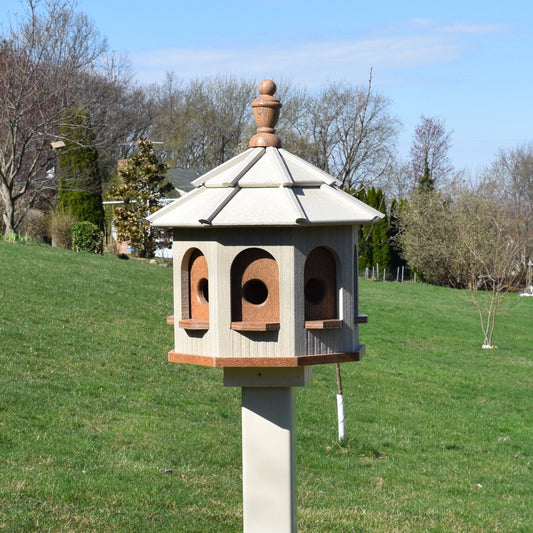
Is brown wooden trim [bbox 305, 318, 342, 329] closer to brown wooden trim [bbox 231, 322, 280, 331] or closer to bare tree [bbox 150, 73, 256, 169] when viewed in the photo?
brown wooden trim [bbox 231, 322, 280, 331]

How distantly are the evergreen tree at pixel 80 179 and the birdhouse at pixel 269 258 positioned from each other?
23801 mm

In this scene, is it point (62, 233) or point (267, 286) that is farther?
point (62, 233)

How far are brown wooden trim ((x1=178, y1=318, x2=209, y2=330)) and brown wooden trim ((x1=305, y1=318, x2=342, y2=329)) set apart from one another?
0.44 metres

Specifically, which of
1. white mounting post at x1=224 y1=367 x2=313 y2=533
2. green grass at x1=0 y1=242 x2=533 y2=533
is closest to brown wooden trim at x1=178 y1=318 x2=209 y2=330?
white mounting post at x1=224 y1=367 x2=313 y2=533

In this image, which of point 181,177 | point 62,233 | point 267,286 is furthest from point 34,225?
point 267,286

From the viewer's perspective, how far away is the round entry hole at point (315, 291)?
349 centimetres

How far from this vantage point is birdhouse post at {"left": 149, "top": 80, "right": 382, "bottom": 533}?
328 centimetres

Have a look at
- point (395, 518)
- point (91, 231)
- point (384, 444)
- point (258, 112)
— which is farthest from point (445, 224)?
point (258, 112)

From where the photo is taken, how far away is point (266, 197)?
328 centimetres

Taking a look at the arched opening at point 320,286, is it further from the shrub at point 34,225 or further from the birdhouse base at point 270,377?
the shrub at point 34,225

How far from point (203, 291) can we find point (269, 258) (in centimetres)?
45

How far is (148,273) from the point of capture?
20094mm

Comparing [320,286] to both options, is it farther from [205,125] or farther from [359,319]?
[205,125]

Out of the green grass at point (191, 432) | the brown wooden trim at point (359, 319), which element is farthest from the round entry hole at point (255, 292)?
the green grass at point (191, 432)
